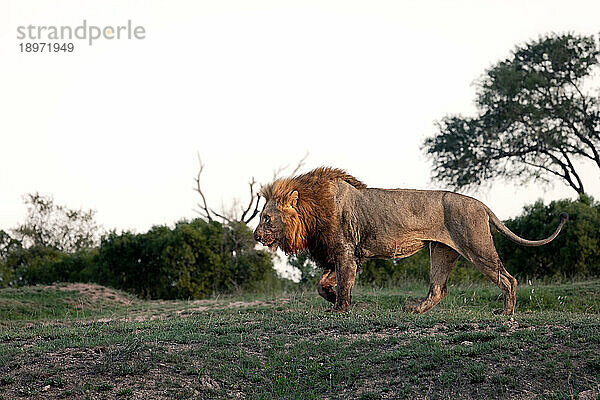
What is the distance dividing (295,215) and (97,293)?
9071mm

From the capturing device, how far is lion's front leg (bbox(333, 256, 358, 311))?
36.9 ft

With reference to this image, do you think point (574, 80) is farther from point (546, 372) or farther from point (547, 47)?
point (546, 372)

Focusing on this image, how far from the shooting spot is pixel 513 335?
8.94 meters

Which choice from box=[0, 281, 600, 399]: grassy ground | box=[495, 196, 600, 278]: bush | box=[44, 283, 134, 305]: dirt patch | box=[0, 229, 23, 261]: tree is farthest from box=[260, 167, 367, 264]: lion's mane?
box=[0, 229, 23, 261]: tree

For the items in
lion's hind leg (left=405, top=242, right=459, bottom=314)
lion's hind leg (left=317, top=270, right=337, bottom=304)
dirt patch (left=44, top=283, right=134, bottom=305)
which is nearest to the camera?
lion's hind leg (left=317, top=270, right=337, bottom=304)

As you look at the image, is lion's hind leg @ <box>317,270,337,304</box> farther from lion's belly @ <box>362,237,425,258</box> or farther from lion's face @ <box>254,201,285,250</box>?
lion's face @ <box>254,201,285,250</box>

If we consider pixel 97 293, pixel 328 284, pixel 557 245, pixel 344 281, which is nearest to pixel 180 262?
pixel 97 293

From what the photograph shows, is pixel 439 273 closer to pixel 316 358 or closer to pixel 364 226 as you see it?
pixel 364 226

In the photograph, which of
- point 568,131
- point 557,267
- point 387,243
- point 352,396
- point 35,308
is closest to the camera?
point 352,396

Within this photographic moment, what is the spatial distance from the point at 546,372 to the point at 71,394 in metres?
4.89

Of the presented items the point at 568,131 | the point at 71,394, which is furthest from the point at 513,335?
the point at 568,131

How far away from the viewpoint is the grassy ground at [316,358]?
7.86 meters

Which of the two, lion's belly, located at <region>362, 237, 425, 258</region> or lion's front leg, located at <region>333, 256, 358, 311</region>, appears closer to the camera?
lion's front leg, located at <region>333, 256, 358, 311</region>

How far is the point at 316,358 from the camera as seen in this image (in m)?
8.83
